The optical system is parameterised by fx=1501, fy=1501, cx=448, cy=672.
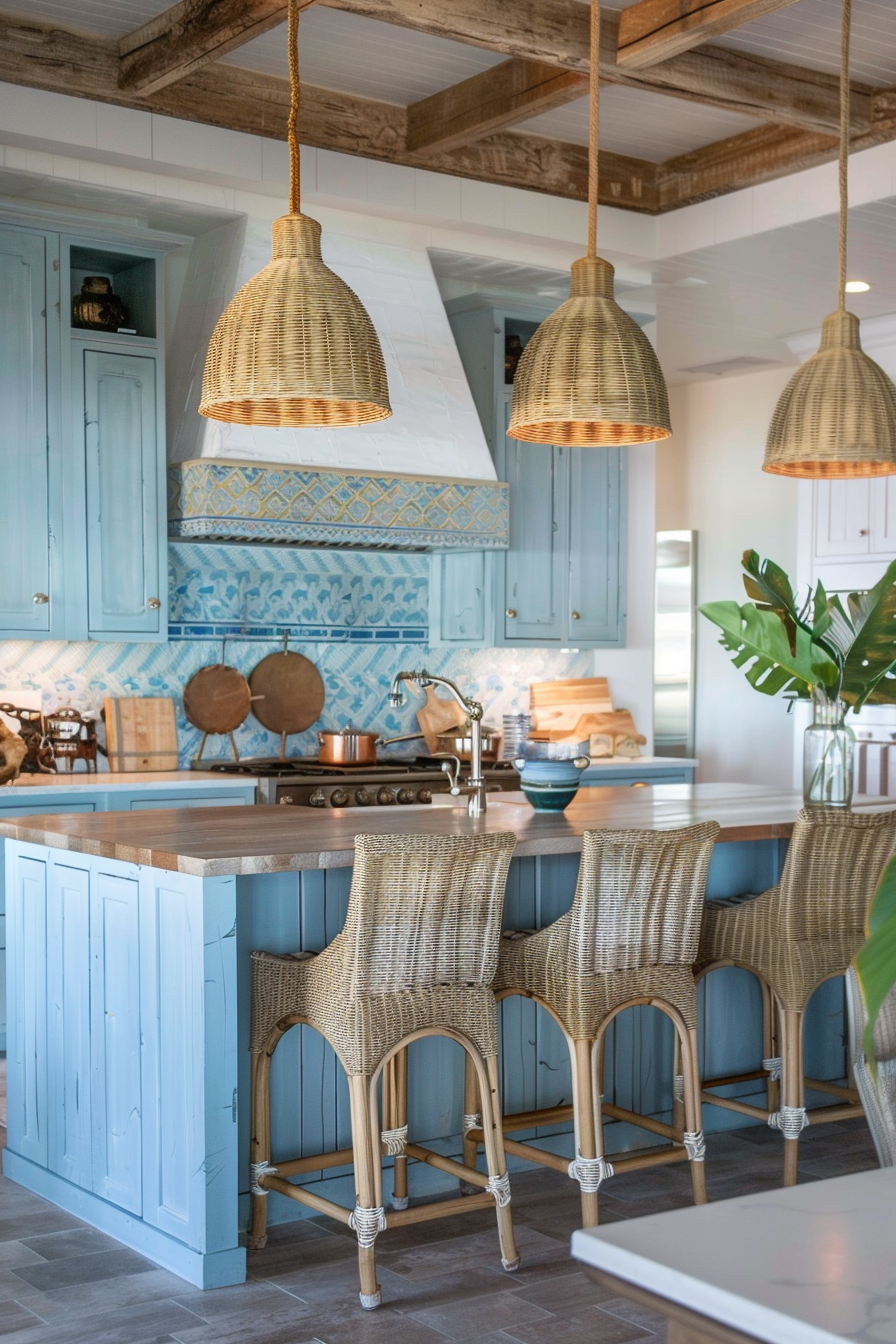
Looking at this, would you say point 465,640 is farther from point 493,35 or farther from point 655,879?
point 655,879

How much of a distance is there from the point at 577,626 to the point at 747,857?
2673 mm

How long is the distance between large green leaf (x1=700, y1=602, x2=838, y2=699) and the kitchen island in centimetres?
44

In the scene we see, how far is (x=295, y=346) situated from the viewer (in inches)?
123

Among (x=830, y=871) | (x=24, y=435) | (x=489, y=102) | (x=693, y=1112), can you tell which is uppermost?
(x=489, y=102)

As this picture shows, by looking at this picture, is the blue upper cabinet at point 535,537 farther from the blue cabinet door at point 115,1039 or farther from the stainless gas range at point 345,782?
the blue cabinet door at point 115,1039

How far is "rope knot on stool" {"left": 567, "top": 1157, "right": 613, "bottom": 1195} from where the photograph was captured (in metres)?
3.33

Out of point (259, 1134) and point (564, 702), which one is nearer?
point (259, 1134)

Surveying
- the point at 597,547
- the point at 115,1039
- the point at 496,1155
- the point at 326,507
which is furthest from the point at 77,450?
the point at 496,1155

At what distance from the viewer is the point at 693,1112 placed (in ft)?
11.6

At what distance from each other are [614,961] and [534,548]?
3.64 metres

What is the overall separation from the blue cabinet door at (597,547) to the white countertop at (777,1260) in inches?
216

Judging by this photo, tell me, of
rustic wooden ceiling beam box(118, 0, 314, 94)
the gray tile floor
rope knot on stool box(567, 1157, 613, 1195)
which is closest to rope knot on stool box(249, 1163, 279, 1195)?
the gray tile floor

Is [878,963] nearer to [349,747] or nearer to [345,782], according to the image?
[345,782]

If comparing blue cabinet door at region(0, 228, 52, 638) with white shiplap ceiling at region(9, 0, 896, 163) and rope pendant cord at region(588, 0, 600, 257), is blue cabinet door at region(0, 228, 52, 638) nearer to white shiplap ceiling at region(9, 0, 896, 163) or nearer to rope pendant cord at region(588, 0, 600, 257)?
white shiplap ceiling at region(9, 0, 896, 163)
